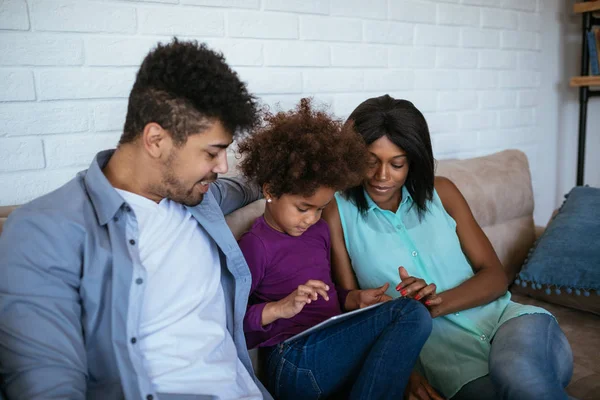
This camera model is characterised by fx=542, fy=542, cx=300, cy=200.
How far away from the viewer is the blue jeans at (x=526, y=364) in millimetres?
1146

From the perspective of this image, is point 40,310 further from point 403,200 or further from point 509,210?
point 509,210

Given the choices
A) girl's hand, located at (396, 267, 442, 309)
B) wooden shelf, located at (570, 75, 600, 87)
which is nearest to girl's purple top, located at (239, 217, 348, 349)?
girl's hand, located at (396, 267, 442, 309)

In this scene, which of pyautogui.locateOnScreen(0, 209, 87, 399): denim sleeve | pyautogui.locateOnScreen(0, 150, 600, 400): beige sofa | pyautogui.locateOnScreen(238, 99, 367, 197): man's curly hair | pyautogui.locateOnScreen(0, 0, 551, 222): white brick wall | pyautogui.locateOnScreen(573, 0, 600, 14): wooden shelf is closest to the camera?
pyautogui.locateOnScreen(0, 209, 87, 399): denim sleeve

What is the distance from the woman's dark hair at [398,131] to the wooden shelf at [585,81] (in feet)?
4.99

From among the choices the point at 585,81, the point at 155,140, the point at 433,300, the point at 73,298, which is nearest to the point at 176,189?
the point at 155,140

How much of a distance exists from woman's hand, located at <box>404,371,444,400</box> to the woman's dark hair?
1.57 ft

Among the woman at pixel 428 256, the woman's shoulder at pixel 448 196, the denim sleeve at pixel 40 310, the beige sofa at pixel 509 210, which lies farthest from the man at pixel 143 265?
the beige sofa at pixel 509 210

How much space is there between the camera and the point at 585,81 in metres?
2.64

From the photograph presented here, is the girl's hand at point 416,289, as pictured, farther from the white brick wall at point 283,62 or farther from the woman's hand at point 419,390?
the white brick wall at point 283,62

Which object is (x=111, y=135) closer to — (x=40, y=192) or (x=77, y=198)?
(x=40, y=192)

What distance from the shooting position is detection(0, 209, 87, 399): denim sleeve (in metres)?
0.88

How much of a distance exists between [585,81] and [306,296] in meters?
2.15

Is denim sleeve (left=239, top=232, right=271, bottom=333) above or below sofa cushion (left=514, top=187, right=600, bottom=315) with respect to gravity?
above

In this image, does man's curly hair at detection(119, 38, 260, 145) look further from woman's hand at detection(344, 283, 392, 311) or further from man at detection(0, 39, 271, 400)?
woman's hand at detection(344, 283, 392, 311)
